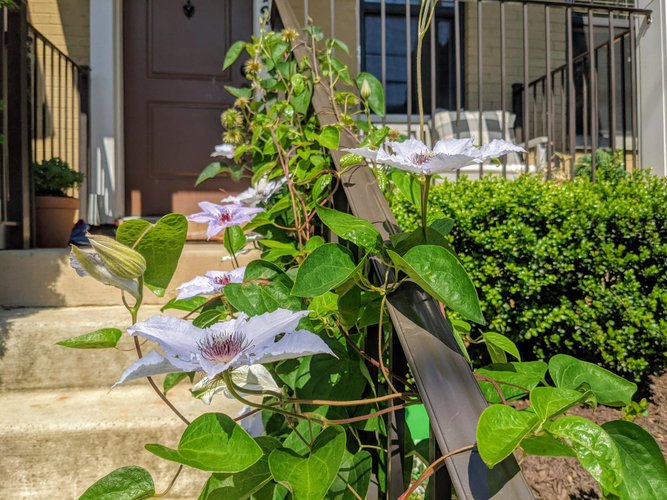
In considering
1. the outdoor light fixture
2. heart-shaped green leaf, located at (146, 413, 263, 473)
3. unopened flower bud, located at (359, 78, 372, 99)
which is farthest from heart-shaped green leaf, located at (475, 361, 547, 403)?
the outdoor light fixture

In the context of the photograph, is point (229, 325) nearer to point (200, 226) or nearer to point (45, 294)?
point (45, 294)

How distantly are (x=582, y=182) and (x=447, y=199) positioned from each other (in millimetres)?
756

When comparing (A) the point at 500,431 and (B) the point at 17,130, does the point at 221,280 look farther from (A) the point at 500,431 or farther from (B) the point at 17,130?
(B) the point at 17,130

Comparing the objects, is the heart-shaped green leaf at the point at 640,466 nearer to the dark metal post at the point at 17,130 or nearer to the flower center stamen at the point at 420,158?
the flower center stamen at the point at 420,158

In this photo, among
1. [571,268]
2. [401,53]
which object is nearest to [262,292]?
[571,268]

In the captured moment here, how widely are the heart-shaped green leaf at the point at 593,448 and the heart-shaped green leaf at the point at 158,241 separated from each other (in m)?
0.46

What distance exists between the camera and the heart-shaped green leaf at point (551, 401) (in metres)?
0.51

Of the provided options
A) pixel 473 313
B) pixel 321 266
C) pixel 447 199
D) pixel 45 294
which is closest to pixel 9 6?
pixel 45 294

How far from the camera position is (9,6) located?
238 centimetres

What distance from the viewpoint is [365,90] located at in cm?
145

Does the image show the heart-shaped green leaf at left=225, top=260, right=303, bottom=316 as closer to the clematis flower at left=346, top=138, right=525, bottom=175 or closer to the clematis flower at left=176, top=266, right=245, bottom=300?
the clematis flower at left=176, top=266, right=245, bottom=300

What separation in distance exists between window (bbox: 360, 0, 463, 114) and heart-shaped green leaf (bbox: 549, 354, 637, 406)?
510 cm

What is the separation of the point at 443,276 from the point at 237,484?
0.35m

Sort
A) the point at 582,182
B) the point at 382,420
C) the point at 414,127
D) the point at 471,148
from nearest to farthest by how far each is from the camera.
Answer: the point at 471,148 → the point at 382,420 → the point at 582,182 → the point at 414,127
